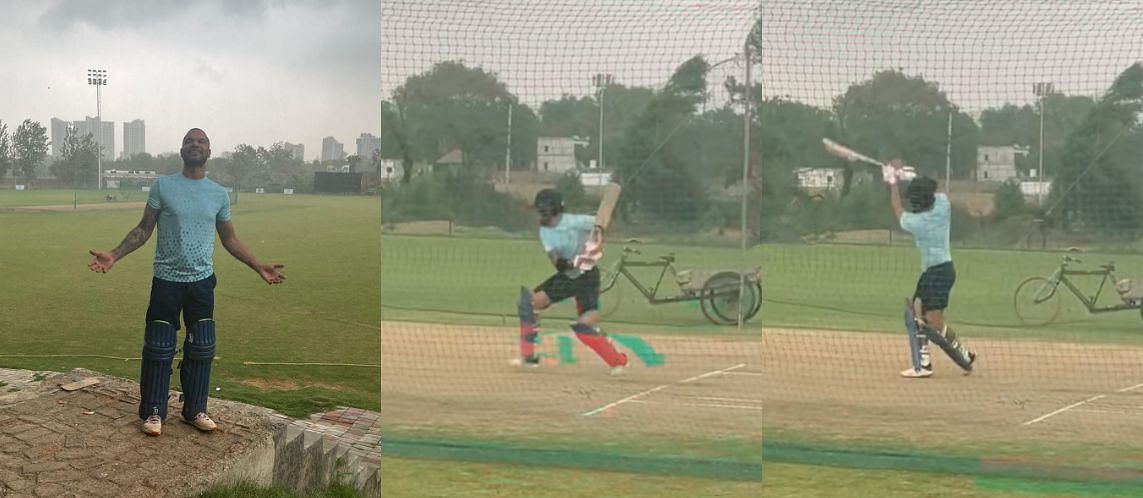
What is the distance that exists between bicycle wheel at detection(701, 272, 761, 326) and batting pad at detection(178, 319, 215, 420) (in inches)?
102

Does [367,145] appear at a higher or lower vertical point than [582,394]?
higher

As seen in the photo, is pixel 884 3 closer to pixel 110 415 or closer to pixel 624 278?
pixel 624 278

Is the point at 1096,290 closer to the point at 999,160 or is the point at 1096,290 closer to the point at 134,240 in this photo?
the point at 999,160

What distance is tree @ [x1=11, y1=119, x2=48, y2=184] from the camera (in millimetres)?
5574

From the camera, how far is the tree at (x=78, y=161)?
18.0 feet

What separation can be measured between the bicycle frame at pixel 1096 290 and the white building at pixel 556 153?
2.73 meters

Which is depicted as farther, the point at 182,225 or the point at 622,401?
the point at 622,401

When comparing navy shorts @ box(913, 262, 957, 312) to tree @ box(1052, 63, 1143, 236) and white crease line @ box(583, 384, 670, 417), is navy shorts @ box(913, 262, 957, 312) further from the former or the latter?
white crease line @ box(583, 384, 670, 417)

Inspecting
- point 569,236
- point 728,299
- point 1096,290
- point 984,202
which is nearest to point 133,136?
point 569,236

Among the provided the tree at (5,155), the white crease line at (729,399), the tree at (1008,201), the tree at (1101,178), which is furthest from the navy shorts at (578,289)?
the tree at (5,155)

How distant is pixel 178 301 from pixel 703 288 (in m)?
2.71

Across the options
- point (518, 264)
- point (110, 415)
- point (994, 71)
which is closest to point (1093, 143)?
point (994, 71)

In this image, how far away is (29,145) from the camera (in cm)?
564

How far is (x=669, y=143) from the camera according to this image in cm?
471
